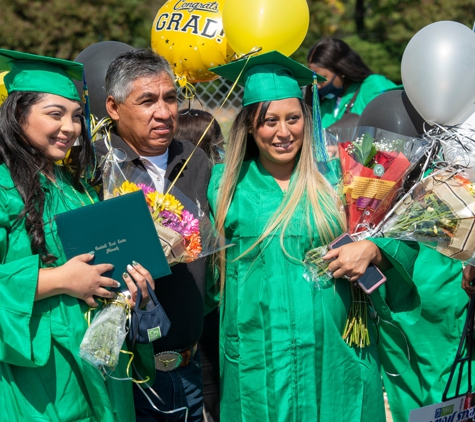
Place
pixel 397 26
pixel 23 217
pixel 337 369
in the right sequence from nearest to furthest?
pixel 23 217, pixel 337 369, pixel 397 26

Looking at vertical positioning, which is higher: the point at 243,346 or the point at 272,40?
the point at 272,40

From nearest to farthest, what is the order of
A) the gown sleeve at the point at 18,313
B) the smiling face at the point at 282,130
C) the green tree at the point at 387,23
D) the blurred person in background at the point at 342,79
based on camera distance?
the gown sleeve at the point at 18,313 < the smiling face at the point at 282,130 < the blurred person in background at the point at 342,79 < the green tree at the point at 387,23

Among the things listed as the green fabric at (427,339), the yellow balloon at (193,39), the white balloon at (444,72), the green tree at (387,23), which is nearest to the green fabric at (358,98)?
the yellow balloon at (193,39)

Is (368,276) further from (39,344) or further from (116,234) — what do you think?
(39,344)

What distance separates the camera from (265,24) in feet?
11.5

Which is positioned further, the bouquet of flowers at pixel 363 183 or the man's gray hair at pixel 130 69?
the man's gray hair at pixel 130 69

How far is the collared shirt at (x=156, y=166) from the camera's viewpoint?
339 cm

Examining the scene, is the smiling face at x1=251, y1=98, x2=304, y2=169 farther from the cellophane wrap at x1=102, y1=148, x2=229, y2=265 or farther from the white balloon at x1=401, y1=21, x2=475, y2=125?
the white balloon at x1=401, y1=21, x2=475, y2=125

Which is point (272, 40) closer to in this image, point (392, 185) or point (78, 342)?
point (392, 185)

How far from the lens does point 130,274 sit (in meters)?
2.81

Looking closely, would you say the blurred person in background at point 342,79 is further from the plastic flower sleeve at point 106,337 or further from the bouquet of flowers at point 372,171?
the plastic flower sleeve at point 106,337

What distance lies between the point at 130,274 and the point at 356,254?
94 cm

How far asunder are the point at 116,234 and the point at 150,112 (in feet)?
2.60

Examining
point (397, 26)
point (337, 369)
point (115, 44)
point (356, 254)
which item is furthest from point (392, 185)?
point (397, 26)
